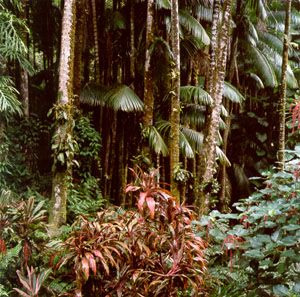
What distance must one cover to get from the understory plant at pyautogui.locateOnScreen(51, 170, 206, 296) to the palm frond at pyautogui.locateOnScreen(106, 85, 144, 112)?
2750mm

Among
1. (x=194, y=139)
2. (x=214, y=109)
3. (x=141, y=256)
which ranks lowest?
(x=141, y=256)

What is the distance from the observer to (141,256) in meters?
2.24

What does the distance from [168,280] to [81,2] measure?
478 centimetres

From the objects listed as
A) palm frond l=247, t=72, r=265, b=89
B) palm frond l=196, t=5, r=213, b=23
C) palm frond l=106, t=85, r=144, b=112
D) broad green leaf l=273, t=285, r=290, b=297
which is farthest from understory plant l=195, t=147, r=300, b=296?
palm frond l=247, t=72, r=265, b=89

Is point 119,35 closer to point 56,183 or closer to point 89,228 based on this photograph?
point 56,183

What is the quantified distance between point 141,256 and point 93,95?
391 cm

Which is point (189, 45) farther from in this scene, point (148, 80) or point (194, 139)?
point (194, 139)

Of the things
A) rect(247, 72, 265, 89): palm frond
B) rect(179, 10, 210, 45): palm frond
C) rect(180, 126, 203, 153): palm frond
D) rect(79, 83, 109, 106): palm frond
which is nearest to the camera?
rect(79, 83, 109, 106): palm frond

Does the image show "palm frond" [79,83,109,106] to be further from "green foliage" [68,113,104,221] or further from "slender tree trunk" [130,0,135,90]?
"slender tree trunk" [130,0,135,90]

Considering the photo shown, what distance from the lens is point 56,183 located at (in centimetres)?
388

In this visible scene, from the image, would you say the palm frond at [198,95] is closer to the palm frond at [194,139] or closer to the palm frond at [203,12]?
the palm frond at [194,139]

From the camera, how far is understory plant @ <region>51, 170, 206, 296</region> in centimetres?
212

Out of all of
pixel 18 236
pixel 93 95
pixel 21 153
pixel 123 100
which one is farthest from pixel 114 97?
pixel 18 236

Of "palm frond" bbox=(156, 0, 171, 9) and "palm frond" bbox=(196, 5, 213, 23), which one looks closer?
"palm frond" bbox=(156, 0, 171, 9)
